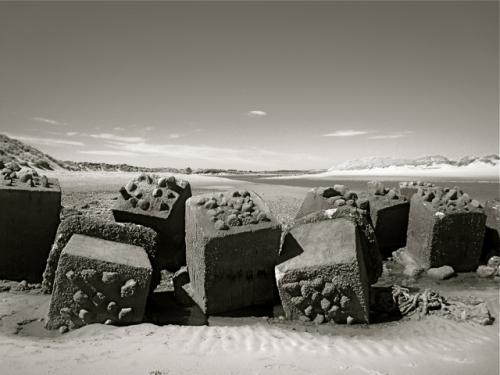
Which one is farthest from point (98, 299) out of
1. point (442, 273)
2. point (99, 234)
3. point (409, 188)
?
point (409, 188)

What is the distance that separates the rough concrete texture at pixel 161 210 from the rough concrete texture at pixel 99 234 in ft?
1.60

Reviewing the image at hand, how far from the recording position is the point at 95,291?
309cm

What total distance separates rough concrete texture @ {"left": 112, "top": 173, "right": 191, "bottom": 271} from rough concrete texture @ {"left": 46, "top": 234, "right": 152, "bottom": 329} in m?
1.10

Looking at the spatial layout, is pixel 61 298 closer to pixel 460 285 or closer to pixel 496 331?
pixel 496 331

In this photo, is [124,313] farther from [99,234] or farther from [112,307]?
[99,234]

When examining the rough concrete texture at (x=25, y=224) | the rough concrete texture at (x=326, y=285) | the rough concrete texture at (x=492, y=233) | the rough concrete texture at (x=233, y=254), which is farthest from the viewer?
the rough concrete texture at (x=492, y=233)

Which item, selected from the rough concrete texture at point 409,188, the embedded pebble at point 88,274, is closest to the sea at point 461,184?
the rough concrete texture at point 409,188

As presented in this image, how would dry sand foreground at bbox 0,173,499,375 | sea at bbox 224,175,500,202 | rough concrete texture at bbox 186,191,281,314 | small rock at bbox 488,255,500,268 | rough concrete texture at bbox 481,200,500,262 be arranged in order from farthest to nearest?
sea at bbox 224,175,500,202 < rough concrete texture at bbox 481,200,500,262 < small rock at bbox 488,255,500,268 < rough concrete texture at bbox 186,191,281,314 < dry sand foreground at bbox 0,173,499,375

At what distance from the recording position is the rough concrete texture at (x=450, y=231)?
4777 mm

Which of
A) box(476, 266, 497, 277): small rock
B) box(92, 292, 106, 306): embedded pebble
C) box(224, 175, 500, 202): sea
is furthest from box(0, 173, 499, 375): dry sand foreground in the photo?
box(224, 175, 500, 202): sea

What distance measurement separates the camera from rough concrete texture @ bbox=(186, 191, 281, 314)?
11.3ft

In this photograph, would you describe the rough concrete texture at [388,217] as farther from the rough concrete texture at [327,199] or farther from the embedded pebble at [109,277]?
the embedded pebble at [109,277]

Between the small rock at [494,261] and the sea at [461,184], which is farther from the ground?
the sea at [461,184]

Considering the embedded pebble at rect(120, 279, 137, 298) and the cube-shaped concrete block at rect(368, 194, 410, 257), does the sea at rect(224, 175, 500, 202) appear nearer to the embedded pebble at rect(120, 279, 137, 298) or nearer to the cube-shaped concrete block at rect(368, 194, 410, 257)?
the cube-shaped concrete block at rect(368, 194, 410, 257)
